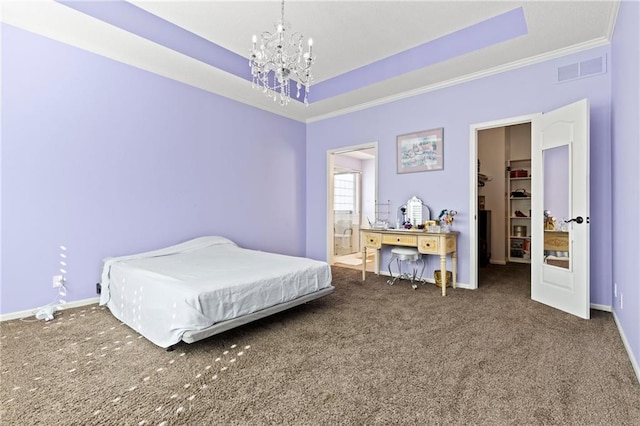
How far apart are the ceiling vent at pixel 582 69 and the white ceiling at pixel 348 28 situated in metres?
0.16

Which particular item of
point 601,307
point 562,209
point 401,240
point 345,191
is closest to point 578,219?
point 562,209

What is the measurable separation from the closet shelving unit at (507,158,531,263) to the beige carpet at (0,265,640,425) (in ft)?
10.1

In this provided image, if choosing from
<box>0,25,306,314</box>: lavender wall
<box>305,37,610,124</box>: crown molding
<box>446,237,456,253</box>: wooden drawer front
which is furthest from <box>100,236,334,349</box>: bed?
<box>305,37,610,124</box>: crown molding

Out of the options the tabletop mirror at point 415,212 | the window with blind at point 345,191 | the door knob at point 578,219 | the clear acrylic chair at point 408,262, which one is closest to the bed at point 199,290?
the clear acrylic chair at point 408,262

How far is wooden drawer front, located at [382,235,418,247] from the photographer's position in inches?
155

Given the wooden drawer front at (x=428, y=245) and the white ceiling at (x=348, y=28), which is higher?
the white ceiling at (x=348, y=28)

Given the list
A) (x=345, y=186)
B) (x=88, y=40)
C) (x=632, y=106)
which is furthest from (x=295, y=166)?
(x=632, y=106)

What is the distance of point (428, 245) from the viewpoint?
3793 millimetres

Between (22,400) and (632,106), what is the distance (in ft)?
13.4

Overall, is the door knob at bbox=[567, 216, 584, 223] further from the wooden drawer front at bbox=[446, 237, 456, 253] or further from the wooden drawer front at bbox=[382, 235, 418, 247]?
the wooden drawer front at bbox=[382, 235, 418, 247]

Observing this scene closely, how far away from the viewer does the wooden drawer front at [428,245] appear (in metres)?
3.72

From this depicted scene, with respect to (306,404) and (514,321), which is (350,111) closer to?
(514,321)

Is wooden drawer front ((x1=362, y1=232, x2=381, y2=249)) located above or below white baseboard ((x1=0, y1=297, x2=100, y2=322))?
above

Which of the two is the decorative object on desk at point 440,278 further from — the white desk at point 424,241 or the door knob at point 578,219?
the door knob at point 578,219
